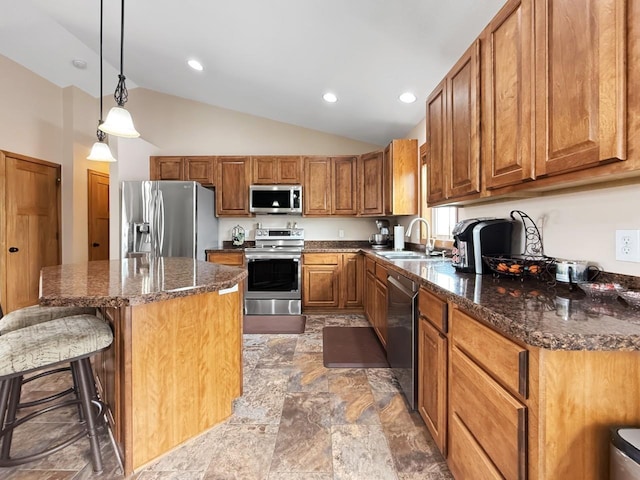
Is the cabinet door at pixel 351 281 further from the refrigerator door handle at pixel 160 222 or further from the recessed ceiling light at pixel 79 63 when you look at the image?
the recessed ceiling light at pixel 79 63

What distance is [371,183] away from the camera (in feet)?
12.8

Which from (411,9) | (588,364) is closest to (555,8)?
(411,9)

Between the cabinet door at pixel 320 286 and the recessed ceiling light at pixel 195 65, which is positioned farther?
the cabinet door at pixel 320 286

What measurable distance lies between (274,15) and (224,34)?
646 millimetres

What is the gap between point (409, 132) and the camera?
359 cm

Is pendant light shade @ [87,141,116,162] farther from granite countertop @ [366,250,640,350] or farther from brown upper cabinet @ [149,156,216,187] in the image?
granite countertop @ [366,250,640,350]

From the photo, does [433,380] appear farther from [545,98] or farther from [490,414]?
[545,98]

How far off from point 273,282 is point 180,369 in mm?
2307

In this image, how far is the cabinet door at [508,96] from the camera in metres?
1.21

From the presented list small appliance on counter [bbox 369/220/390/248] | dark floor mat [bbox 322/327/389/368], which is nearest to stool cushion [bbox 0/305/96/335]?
dark floor mat [bbox 322/327/389/368]

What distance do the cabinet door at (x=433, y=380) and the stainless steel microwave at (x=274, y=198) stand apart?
2755mm

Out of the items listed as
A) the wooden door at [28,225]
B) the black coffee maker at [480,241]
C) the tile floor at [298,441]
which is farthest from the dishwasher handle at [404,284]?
the wooden door at [28,225]

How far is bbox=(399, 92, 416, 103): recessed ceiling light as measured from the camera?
2.76 meters

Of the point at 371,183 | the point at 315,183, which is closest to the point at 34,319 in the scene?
the point at 315,183
